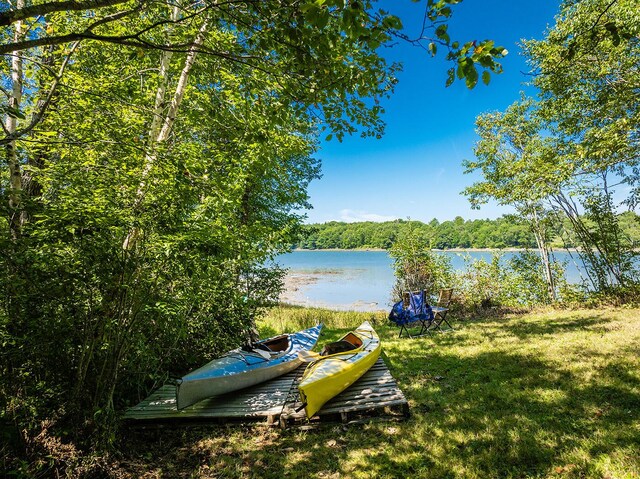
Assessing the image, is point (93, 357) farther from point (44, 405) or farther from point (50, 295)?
point (50, 295)

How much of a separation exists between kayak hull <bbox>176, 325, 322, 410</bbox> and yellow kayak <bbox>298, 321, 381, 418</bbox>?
98 centimetres

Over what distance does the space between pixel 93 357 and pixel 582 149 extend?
9288 mm

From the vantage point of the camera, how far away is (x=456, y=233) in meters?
57.2

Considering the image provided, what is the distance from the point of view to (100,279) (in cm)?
317

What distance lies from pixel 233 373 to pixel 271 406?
0.90 metres

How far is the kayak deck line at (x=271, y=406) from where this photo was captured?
4.39 meters

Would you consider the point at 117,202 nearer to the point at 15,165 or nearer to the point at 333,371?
the point at 15,165

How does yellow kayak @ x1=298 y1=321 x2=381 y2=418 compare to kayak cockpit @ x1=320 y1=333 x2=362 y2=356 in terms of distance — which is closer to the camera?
yellow kayak @ x1=298 y1=321 x2=381 y2=418

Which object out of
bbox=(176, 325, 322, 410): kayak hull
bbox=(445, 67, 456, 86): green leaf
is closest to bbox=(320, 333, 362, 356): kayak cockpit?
bbox=(176, 325, 322, 410): kayak hull

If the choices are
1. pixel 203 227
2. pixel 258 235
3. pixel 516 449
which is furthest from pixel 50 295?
pixel 516 449

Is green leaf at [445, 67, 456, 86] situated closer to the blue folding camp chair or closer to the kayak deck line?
the kayak deck line

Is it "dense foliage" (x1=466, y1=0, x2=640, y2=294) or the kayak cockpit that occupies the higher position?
"dense foliage" (x1=466, y1=0, x2=640, y2=294)

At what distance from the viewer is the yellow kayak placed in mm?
4332

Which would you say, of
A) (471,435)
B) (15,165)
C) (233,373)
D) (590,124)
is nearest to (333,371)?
(233,373)
